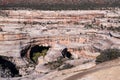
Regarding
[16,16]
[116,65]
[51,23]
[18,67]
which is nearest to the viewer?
[116,65]

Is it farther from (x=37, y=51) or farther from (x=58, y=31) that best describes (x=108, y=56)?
(x=58, y=31)

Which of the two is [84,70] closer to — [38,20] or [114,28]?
[114,28]

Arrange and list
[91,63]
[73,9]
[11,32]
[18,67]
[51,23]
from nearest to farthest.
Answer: [91,63]
[18,67]
[11,32]
[51,23]
[73,9]

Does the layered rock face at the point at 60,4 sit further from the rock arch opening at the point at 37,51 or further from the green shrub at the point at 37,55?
the green shrub at the point at 37,55

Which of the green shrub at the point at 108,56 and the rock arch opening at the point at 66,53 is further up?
the green shrub at the point at 108,56

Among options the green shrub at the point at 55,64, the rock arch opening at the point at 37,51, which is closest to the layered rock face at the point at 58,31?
Result: the rock arch opening at the point at 37,51

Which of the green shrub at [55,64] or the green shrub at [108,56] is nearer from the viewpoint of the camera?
the green shrub at [108,56]

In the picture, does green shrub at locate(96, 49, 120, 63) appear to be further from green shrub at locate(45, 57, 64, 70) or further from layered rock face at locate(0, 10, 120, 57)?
layered rock face at locate(0, 10, 120, 57)

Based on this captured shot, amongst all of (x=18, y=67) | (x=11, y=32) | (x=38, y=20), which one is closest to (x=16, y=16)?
(x=38, y=20)

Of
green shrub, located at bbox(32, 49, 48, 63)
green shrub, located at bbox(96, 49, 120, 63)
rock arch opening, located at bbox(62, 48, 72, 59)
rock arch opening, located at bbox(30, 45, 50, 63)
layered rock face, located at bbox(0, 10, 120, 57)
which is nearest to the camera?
green shrub, located at bbox(96, 49, 120, 63)

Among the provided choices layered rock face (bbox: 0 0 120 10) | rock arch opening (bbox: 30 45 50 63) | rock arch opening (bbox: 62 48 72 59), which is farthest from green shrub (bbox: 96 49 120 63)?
layered rock face (bbox: 0 0 120 10)

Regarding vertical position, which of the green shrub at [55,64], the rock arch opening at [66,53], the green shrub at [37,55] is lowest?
the green shrub at [37,55]
